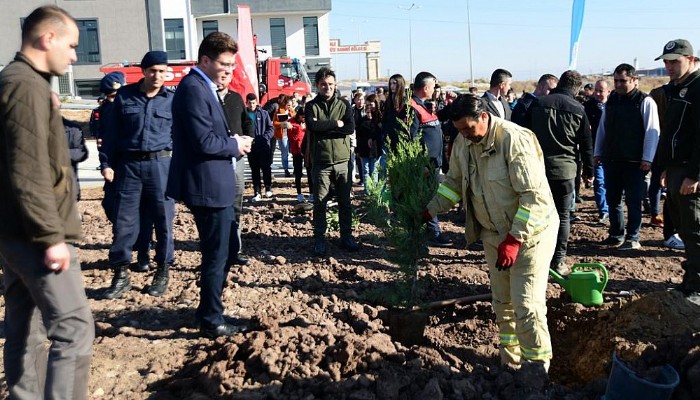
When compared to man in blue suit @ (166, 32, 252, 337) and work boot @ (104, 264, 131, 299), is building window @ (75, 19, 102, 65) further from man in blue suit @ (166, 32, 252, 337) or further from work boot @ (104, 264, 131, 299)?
man in blue suit @ (166, 32, 252, 337)

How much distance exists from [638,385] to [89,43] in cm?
4544

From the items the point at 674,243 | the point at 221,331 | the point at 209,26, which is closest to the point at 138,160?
the point at 221,331

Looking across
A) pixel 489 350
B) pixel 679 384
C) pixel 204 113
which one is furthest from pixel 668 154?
pixel 204 113

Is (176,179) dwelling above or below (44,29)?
below

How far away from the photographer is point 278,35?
4619cm

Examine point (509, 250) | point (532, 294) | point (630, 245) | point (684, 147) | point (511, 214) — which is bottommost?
point (630, 245)

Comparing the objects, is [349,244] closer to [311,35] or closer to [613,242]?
[613,242]

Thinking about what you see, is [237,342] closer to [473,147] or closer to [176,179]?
[176,179]

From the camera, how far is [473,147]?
384 cm

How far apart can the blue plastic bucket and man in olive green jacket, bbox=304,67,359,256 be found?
4132mm

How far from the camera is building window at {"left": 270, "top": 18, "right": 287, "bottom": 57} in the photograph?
4600cm

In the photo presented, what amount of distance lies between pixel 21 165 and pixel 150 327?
2.48 metres

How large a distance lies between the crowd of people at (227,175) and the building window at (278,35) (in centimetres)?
4036

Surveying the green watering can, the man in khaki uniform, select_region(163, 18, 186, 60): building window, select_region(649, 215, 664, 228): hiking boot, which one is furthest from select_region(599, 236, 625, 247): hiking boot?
select_region(163, 18, 186, 60): building window
